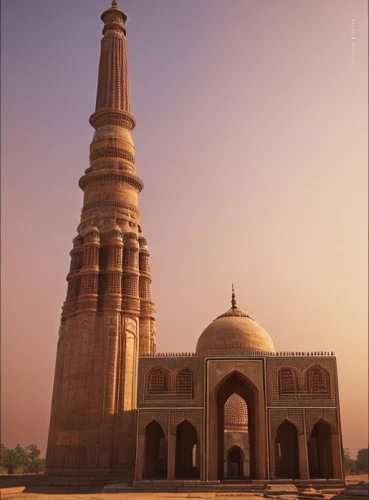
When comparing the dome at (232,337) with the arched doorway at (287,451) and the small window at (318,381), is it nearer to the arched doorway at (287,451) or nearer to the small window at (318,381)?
the small window at (318,381)

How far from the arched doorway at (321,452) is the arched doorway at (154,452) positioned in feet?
27.1

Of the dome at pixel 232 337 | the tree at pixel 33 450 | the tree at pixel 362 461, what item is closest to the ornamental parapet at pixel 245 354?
the dome at pixel 232 337

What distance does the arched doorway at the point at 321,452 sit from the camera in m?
28.9

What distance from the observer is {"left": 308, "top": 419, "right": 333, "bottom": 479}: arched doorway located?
94.7 ft

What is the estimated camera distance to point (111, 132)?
3884 cm

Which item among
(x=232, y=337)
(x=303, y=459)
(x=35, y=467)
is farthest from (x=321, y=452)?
(x=35, y=467)

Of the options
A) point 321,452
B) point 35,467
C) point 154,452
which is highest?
point 321,452

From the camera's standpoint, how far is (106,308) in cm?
3384

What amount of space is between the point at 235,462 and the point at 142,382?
12.1 metres

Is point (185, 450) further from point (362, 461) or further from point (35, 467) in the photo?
point (35, 467)

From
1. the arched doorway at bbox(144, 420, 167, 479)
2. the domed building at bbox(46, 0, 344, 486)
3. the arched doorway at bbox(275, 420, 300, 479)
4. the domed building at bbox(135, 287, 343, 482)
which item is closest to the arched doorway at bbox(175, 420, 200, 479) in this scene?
the domed building at bbox(46, 0, 344, 486)

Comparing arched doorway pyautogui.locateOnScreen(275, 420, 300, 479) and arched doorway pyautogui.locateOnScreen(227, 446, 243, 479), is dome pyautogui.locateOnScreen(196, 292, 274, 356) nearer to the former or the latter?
arched doorway pyautogui.locateOnScreen(275, 420, 300, 479)

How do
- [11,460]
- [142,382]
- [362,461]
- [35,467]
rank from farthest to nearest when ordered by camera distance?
[35,467] < [362,461] < [11,460] < [142,382]

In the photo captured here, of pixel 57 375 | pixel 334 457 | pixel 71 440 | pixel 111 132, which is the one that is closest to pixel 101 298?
pixel 57 375
